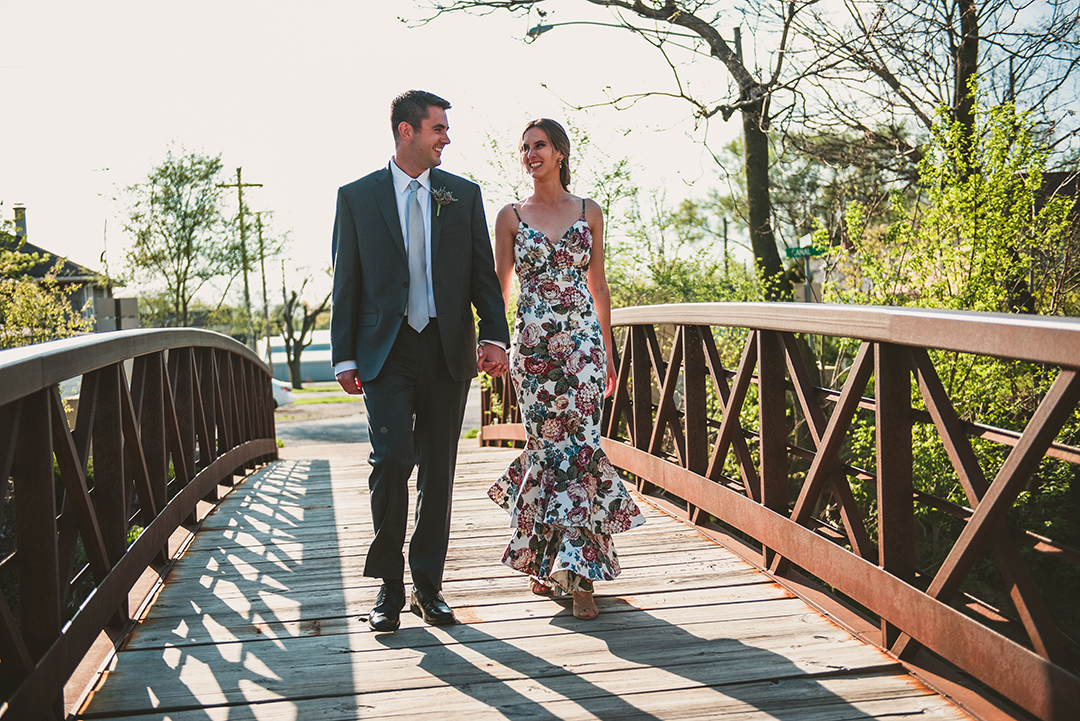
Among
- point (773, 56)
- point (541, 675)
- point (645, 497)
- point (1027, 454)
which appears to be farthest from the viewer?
point (773, 56)

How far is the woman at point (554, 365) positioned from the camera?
3350 mm

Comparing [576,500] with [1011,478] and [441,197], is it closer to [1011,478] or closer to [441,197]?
[441,197]

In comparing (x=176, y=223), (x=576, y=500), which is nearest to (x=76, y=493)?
(x=576, y=500)

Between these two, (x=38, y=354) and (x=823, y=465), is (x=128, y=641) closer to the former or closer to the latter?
(x=38, y=354)

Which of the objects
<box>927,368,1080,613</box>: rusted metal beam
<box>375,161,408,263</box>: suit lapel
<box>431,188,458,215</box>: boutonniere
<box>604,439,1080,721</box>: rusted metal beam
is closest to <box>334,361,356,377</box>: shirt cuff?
<box>375,161,408,263</box>: suit lapel

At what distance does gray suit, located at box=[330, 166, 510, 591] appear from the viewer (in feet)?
10.2

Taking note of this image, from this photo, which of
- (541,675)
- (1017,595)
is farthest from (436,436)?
(1017,595)

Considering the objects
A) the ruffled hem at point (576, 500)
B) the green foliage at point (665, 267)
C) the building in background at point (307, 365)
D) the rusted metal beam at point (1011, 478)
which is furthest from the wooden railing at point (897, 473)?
the building in background at point (307, 365)

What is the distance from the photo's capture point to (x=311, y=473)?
7.54m

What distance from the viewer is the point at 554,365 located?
3.44 metres

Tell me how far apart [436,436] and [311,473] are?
466 cm

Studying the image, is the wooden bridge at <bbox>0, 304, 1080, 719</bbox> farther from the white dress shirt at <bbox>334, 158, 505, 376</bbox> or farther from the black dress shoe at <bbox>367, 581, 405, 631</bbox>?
the white dress shirt at <bbox>334, 158, 505, 376</bbox>

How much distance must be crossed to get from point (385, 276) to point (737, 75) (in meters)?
8.24

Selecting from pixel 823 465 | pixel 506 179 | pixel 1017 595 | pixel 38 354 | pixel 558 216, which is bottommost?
pixel 1017 595
